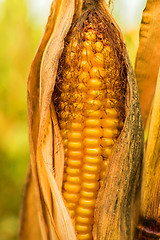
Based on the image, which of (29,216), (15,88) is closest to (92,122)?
(29,216)

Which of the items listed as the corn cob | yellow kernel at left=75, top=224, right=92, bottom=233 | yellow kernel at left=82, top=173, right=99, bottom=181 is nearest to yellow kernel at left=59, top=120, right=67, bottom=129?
the corn cob

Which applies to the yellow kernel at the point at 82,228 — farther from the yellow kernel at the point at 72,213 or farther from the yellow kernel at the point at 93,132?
the yellow kernel at the point at 93,132

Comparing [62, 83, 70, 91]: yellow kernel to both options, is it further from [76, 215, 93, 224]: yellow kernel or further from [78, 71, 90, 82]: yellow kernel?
[76, 215, 93, 224]: yellow kernel

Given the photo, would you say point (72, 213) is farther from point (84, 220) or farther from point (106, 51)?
point (106, 51)

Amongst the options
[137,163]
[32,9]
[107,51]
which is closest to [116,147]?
[137,163]

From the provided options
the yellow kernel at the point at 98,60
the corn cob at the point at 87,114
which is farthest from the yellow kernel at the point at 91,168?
the yellow kernel at the point at 98,60

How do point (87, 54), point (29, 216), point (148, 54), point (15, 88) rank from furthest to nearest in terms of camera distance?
point (15, 88) < point (29, 216) < point (148, 54) < point (87, 54)
